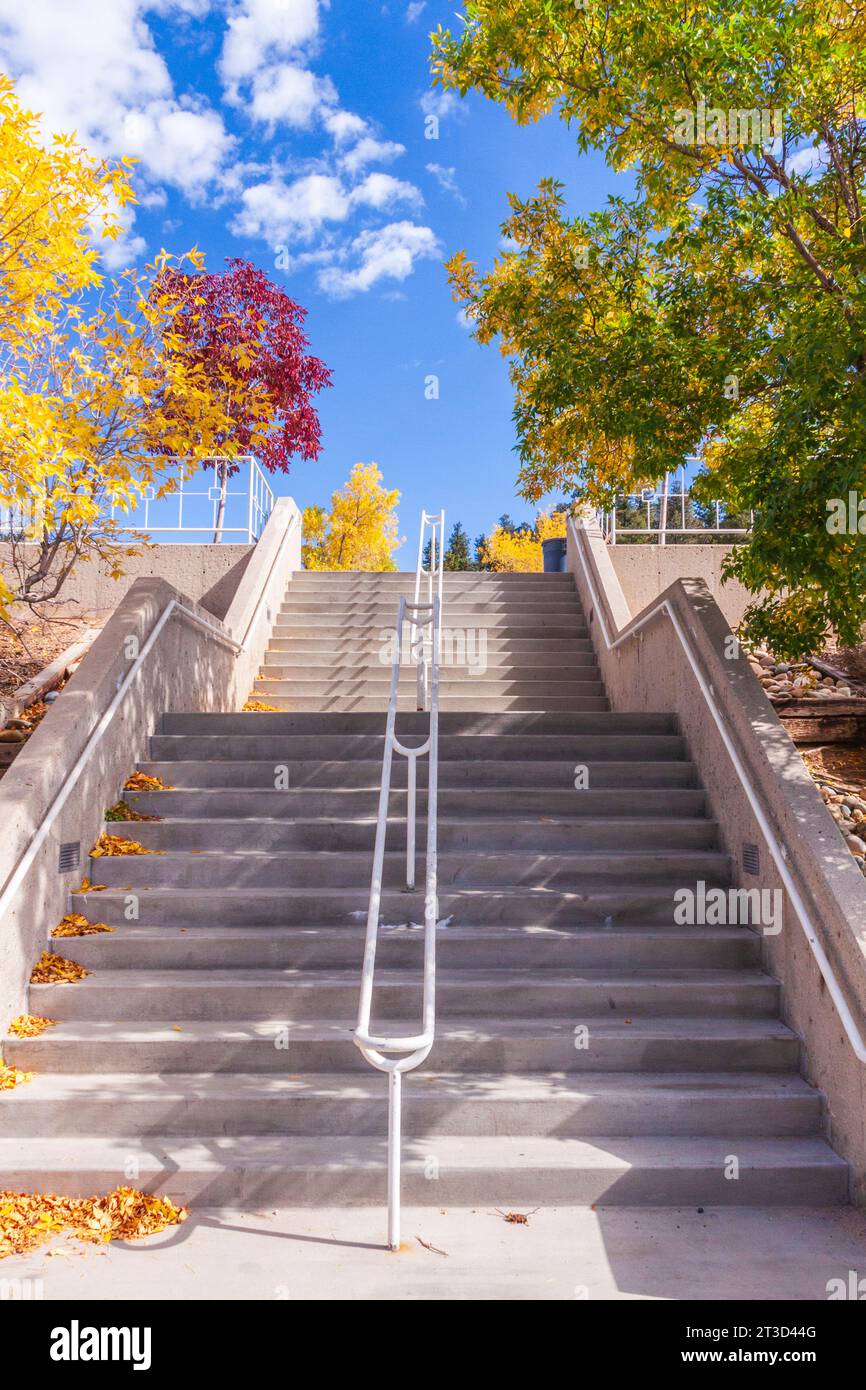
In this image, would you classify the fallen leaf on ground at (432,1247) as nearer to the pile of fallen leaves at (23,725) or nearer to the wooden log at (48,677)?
the pile of fallen leaves at (23,725)

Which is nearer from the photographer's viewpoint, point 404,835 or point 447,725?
point 404,835

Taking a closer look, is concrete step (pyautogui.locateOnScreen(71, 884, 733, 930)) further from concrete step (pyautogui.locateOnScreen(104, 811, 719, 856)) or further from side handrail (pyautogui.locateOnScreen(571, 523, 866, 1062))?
side handrail (pyautogui.locateOnScreen(571, 523, 866, 1062))

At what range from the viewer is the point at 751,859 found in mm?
4586

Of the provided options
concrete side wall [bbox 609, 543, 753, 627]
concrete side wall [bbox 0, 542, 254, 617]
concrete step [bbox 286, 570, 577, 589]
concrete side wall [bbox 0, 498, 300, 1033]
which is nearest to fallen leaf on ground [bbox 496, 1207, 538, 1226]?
concrete side wall [bbox 0, 498, 300, 1033]

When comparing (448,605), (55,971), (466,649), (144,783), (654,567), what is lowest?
(55,971)

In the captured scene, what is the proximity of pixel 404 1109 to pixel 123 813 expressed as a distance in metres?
2.51

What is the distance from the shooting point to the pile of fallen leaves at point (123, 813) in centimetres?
511

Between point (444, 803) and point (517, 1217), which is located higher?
point (444, 803)

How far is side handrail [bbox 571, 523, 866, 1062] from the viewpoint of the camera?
3.48m

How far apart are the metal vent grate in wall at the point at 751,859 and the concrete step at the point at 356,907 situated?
420 mm

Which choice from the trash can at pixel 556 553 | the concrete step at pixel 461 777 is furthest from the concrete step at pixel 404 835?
the trash can at pixel 556 553

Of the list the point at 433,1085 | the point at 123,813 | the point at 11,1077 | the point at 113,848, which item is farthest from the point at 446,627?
the point at 11,1077

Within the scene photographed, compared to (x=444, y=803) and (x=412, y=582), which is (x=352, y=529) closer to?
(x=412, y=582)
